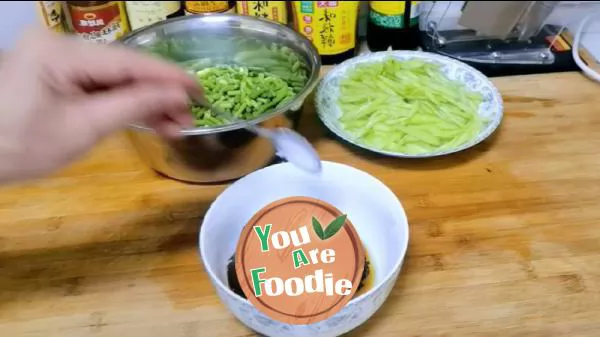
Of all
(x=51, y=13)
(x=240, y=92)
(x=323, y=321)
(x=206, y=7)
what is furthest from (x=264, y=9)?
(x=323, y=321)

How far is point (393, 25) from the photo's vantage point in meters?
0.99

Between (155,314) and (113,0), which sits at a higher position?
(113,0)

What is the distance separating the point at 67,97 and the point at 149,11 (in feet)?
1.49

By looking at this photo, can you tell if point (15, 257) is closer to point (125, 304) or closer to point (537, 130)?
point (125, 304)

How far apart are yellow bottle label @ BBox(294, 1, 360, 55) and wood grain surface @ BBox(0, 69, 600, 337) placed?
15 centimetres

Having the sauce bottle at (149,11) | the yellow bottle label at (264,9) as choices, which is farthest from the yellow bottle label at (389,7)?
the sauce bottle at (149,11)

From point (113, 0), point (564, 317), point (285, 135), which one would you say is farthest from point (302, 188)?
point (113, 0)

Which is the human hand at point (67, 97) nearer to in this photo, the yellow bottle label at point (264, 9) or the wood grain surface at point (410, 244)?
the wood grain surface at point (410, 244)

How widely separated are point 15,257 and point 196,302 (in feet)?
0.70

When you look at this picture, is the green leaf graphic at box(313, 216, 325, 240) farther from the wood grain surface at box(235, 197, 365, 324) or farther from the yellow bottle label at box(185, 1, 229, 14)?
the yellow bottle label at box(185, 1, 229, 14)

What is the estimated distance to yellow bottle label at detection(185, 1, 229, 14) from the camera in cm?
95

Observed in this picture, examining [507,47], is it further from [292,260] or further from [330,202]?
[292,260]

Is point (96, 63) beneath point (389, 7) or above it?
above

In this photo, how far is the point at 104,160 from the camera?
0.85 metres
